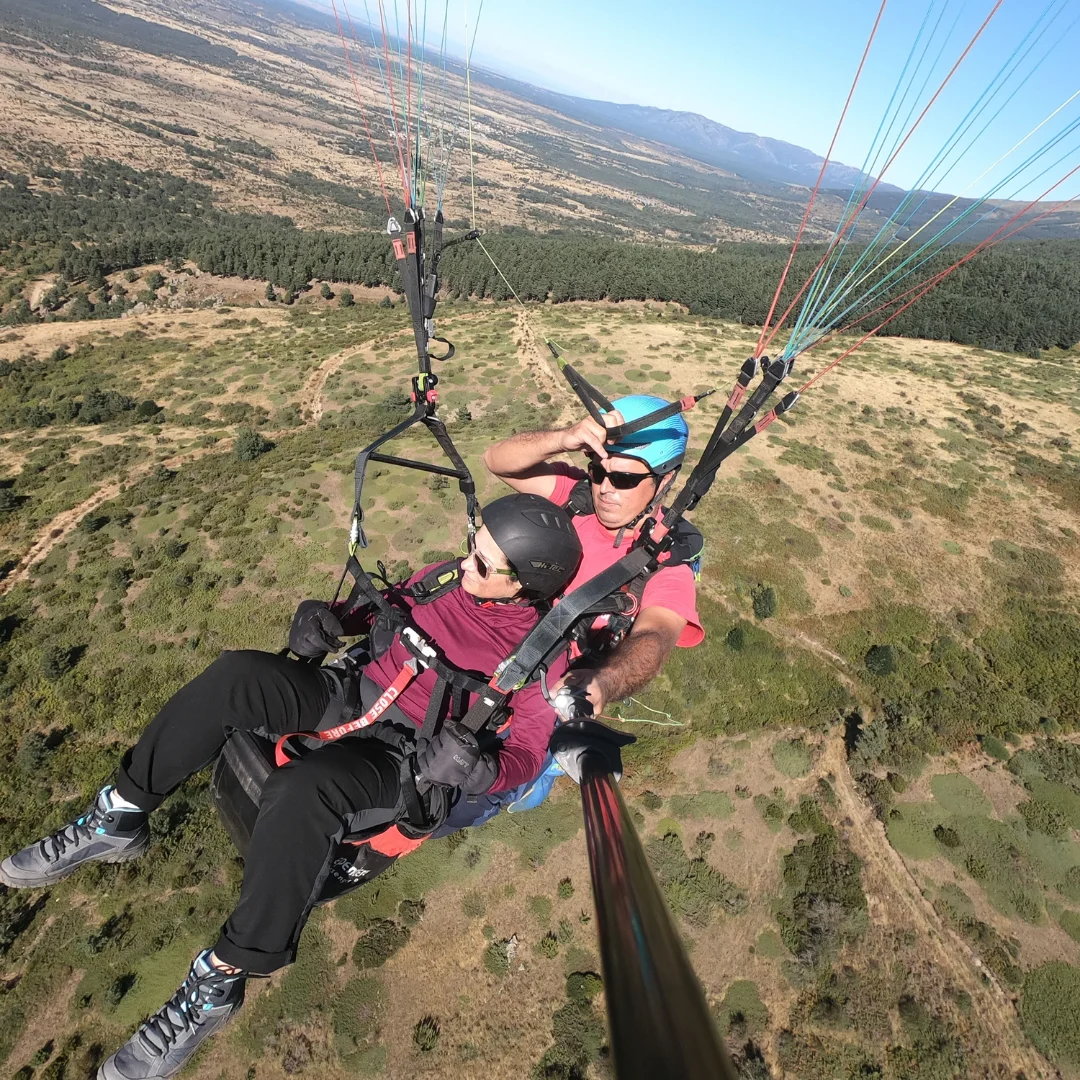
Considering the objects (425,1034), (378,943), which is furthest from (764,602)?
(425,1034)

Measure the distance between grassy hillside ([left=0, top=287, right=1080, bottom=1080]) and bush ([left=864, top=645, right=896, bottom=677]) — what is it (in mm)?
254

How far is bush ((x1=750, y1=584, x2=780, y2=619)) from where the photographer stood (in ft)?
56.9

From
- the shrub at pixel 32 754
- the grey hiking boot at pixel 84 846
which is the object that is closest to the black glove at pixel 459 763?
the grey hiking boot at pixel 84 846

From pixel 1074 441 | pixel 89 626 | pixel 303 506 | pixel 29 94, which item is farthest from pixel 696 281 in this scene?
pixel 29 94

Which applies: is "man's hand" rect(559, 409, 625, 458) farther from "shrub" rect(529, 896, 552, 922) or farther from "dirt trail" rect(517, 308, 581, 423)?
"dirt trail" rect(517, 308, 581, 423)

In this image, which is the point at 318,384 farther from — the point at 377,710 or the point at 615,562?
the point at 615,562

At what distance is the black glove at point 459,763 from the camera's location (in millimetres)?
3871

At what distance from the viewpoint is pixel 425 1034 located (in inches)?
346

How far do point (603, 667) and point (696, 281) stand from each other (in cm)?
8324

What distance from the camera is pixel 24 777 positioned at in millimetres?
11297

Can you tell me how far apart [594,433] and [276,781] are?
11.2 ft

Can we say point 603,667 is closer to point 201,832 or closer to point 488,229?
point 201,832

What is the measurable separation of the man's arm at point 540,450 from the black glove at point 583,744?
7.50 feet

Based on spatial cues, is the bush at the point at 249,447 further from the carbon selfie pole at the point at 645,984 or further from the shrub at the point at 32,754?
the carbon selfie pole at the point at 645,984
